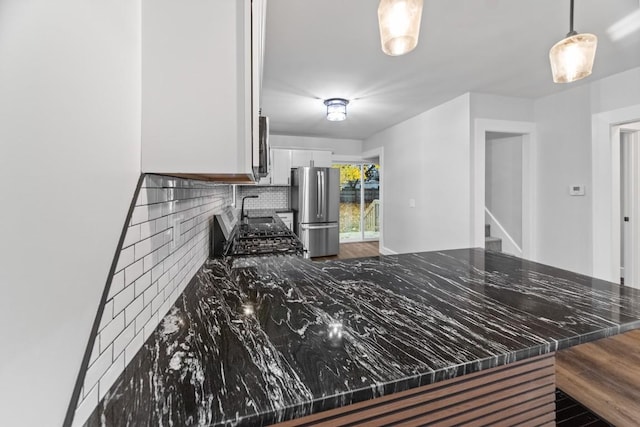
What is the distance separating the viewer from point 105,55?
1.90 feet

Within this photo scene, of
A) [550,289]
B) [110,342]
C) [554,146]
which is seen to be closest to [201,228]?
[110,342]

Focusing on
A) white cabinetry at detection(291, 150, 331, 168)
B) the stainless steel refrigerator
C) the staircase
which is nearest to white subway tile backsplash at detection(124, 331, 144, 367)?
the staircase

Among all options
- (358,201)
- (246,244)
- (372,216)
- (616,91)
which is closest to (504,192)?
(616,91)

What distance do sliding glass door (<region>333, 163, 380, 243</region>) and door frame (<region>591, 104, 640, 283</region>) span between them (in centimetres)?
417

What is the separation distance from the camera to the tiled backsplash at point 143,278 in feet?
1.78

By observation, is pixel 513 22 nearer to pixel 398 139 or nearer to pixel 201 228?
pixel 201 228

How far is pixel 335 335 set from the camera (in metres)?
0.76

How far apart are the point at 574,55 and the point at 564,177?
8.62ft

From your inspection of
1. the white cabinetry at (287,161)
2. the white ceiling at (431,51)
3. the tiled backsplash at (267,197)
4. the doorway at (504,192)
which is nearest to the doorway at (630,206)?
the doorway at (504,192)

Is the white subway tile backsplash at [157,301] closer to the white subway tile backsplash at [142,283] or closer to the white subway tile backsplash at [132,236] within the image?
the white subway tile backsplash at [142,283]

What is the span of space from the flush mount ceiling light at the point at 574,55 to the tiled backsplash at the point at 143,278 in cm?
176

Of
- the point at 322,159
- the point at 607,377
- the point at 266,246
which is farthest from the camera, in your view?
the point at 322,159

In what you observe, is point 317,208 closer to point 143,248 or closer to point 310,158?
point 310,158

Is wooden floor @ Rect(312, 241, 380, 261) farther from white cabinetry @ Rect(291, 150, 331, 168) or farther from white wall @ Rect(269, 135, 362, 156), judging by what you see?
white wall @ Rect(269, 135, 362, 156)
